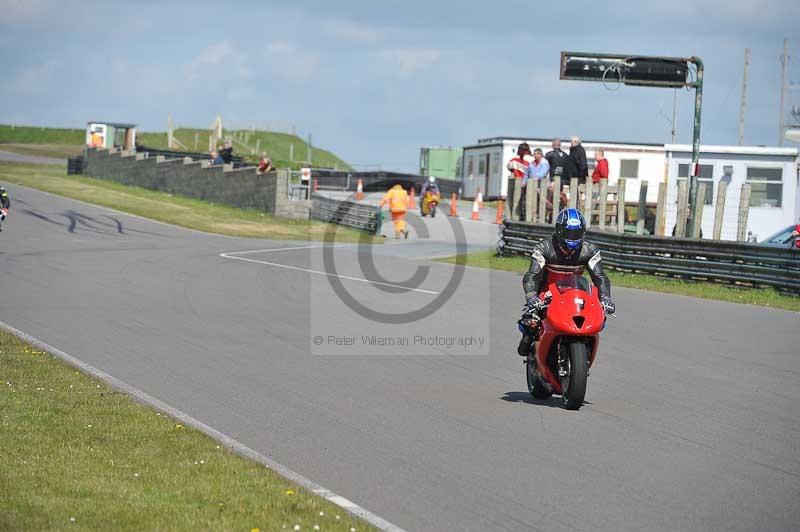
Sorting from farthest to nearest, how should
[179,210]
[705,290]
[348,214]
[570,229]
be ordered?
[179,210] → [348,214] → [705,290] → [570,229]

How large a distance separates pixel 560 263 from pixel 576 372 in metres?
1.01

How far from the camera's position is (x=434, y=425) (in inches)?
346

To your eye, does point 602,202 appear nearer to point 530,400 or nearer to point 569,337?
point 530,400

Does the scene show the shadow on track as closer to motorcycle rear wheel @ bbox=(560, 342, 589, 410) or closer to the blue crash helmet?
motorcycle rear wheel @ bbox=(560, 342, 589, 410)

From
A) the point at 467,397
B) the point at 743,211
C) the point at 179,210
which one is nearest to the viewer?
the point at 467,397

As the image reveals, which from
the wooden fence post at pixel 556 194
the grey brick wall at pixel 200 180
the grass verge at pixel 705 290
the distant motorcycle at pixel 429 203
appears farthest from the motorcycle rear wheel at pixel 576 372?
the distant motorcycle at pixel 429 203

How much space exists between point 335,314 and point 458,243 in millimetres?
16234

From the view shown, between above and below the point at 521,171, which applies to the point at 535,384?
below

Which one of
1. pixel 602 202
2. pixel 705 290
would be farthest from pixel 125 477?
pixel 602 202

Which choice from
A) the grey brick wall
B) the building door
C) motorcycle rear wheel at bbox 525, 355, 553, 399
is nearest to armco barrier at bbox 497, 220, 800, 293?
motorcycle rear wheel at bbox 525, 355, 553, 399

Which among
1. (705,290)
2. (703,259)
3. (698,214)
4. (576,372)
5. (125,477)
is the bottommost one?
(125,477)

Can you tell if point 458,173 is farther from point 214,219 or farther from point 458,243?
point 458,243

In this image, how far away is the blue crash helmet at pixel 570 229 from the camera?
30.9 feet

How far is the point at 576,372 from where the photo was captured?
361 inches
